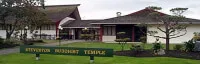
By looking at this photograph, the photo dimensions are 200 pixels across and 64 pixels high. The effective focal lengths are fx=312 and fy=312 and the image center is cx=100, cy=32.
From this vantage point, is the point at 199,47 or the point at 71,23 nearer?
the point at 199,47

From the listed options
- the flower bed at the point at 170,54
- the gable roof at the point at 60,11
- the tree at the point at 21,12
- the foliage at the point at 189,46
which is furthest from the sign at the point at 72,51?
the gable roof at the point at 60,11

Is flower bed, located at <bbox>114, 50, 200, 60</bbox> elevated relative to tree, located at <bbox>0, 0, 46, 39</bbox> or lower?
lower

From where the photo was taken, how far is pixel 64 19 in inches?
1794

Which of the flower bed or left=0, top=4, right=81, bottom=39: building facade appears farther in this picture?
left=0, top=4, right=81, bottom=39: building facade

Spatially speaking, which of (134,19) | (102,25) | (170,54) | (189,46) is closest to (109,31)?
(102,25)

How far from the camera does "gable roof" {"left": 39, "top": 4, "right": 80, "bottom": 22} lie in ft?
150

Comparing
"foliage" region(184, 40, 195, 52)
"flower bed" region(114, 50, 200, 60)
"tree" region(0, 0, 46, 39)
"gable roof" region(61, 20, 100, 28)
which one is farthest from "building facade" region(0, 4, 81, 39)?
"foliage" region(184, 40, 195, 52)

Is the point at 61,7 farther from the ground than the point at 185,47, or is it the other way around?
the point at 61,7

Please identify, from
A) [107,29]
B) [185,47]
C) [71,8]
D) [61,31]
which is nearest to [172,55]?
[185,47]

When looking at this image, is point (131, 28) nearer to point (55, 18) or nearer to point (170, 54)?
point (55, 18)

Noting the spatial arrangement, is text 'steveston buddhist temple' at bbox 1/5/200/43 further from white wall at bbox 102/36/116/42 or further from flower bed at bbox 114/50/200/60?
flower bed at bbox 114/50/200/60

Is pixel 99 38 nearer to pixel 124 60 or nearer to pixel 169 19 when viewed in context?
pixel 169 19

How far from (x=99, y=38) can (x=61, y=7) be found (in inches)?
481

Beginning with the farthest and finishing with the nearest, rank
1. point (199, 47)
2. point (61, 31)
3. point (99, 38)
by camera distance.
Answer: point (61, 31)
point (99, 38)
point (199, 47)
